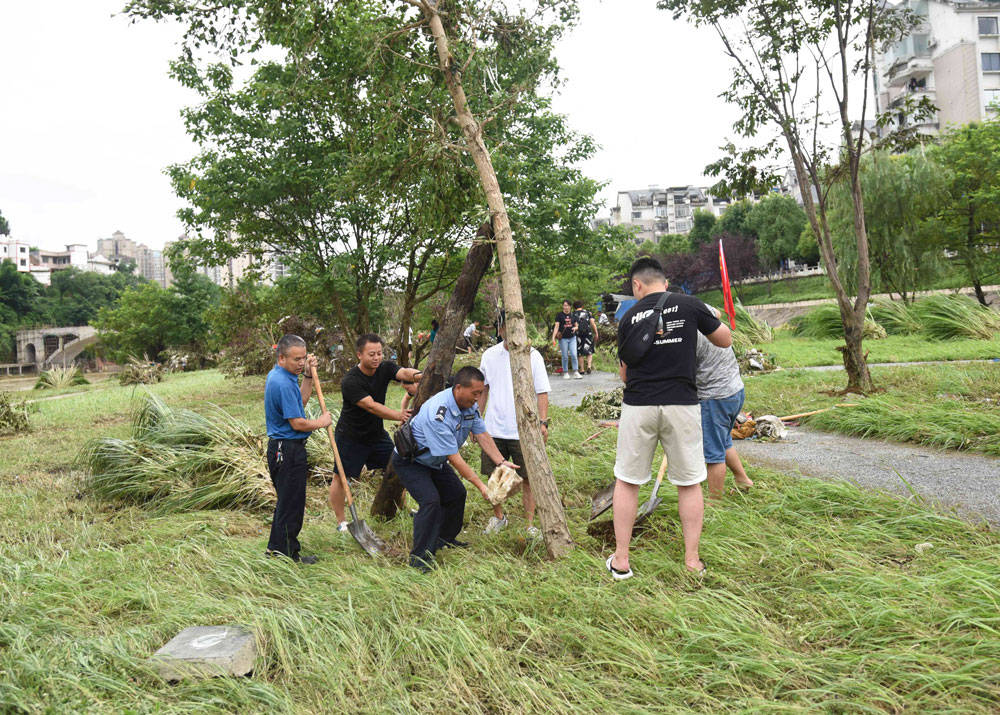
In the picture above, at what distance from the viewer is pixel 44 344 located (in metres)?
70.2

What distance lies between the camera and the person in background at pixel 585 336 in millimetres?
16078

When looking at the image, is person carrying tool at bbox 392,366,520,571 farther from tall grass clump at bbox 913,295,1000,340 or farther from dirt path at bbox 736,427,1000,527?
tall grass clump at bbox 913,295,1000,340

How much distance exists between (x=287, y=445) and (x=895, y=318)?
18652mm

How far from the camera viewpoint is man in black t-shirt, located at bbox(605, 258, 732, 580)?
11.8ft

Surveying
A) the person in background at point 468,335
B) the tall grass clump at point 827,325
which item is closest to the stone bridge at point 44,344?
the person in background at point 468,335

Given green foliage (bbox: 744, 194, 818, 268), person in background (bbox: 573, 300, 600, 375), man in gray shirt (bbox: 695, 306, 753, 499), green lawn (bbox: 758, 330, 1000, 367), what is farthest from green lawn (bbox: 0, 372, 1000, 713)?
green foliage (bbox: 744, 194, 818, 268)

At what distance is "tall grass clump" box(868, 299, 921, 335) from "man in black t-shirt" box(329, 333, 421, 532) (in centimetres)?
1703

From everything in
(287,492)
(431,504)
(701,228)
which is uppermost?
(701,228)

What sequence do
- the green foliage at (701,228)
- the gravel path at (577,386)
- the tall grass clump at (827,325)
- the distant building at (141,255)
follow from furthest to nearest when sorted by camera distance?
the distant building at (141,255) < the green foliage at (701,228) < the tall grass clump at (827,325) < the gravel path at (577,386)

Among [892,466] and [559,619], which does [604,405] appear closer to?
[892,466]

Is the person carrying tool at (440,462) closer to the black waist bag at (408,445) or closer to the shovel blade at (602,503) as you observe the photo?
the black waist bag at (408,445)

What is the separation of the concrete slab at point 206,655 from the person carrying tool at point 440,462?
1305 millimetres

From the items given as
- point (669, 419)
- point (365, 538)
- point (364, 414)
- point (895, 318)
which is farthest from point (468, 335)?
point (669, 419)

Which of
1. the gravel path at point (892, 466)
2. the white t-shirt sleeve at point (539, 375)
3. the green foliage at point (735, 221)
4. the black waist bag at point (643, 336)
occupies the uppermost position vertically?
the green foliage at point (735, 221)
